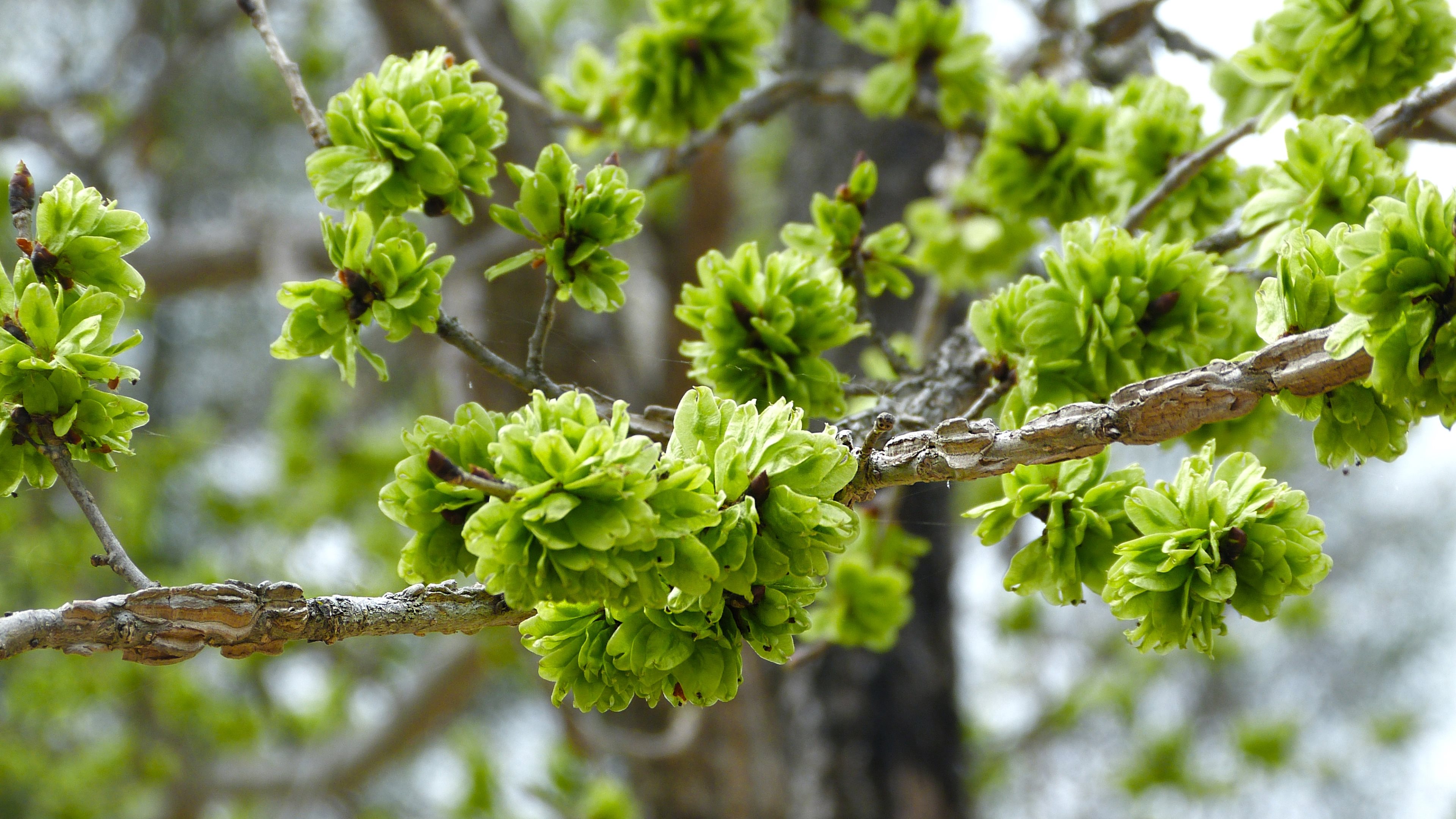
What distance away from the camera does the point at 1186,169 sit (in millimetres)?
1509

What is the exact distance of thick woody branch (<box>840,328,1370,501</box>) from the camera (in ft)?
2.88

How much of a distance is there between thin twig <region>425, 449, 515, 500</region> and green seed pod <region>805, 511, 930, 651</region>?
1158 millimetres

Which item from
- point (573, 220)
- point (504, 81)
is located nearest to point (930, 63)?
point (504, 81)

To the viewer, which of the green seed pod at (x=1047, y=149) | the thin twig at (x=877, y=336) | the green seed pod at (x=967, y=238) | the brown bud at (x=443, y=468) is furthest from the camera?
the green seed pod at (x=967, y=238)

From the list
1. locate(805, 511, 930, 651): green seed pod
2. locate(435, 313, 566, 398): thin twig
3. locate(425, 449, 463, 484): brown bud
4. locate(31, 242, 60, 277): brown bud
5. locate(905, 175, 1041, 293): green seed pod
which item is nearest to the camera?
locate(425, 449, 463, 484): brown bud

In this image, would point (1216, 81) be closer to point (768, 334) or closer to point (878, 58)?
point (768, 334)

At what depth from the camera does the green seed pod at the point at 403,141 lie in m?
1.11

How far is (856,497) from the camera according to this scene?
98 centimetres

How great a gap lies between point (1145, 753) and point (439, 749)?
3916 mm

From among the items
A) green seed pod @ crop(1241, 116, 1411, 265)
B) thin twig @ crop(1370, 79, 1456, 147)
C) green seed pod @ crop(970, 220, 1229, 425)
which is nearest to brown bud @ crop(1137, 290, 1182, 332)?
green seed pod @ crop(970, 220, 1229, 425)

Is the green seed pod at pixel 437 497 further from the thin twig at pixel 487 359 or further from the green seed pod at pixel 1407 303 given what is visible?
the green seed pod at pixel 1407 303

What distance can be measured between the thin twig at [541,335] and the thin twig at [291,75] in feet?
1.04

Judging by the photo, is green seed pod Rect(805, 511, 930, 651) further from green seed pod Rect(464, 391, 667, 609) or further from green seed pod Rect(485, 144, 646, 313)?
green seed pod Rect(464, 391, 667, 609)

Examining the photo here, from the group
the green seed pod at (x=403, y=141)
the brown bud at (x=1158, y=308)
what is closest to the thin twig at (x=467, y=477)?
the green seed pod at (x=403, y=141)
